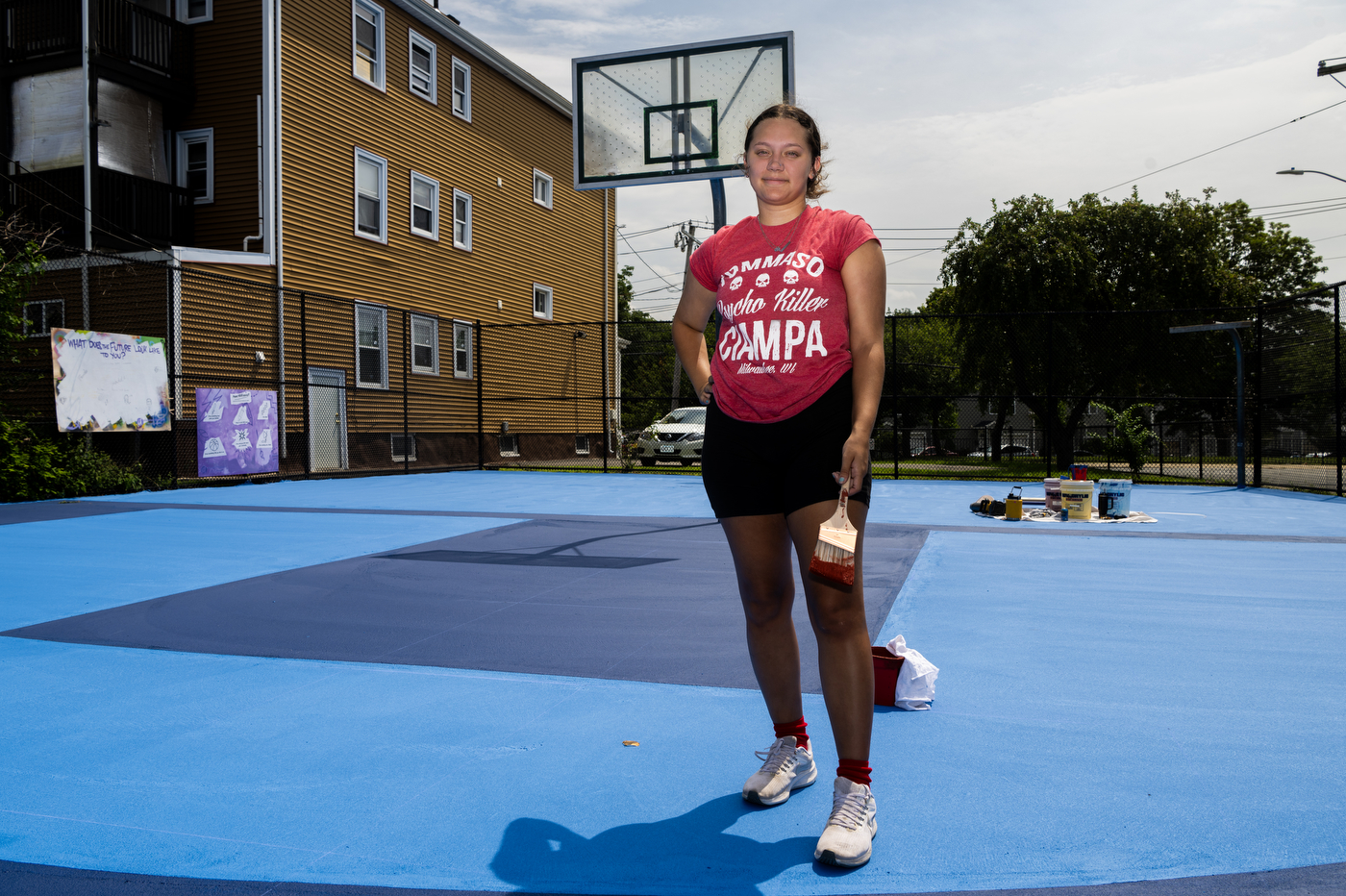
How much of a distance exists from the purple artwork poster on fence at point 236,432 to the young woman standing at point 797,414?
43.6 ft

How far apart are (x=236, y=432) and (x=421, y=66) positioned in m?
10.2

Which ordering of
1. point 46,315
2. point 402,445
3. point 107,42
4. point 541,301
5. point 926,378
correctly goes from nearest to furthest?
point 46,315 → point 107,42 → point 402,445 → point 541,301 → point 926,378

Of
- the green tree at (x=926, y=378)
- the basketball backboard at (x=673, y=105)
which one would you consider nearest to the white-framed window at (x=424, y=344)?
the basketball backboard at (x=673, y=105)

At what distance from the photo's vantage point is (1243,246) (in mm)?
34812

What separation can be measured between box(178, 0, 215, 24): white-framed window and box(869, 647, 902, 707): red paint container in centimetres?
1842

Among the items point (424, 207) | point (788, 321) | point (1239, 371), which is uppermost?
point (424, 207)

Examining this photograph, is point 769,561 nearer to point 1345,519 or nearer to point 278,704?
point 278,704

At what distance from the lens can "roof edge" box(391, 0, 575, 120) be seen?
19.7m

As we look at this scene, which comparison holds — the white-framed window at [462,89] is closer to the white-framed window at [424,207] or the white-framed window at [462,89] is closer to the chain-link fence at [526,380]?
the white-framed window at [424,207]

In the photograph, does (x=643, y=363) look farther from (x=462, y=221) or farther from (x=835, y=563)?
(x=835, y=563)

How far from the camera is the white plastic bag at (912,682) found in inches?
137

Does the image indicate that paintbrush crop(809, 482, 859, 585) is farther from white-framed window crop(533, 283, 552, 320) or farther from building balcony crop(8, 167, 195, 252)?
white-framed window crop(533, 283, 552, 320)

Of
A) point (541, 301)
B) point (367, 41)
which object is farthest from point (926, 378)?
point (367, 41)

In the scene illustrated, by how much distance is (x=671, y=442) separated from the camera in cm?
2242
